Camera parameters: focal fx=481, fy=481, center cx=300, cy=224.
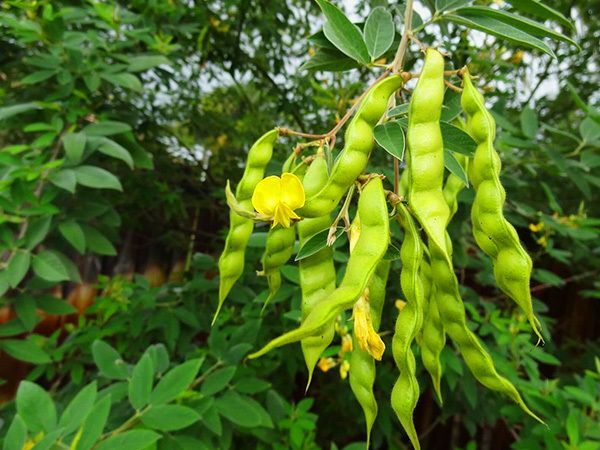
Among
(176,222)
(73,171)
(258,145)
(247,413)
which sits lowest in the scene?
(176,222)

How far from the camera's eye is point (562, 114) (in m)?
2.89

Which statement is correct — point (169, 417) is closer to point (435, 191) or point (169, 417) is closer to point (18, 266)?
point (18, 266)

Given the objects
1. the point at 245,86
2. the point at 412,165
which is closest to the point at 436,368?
the point at 412,165

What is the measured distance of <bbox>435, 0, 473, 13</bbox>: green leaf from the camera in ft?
2.50

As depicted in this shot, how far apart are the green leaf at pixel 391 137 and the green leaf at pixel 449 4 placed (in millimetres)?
279

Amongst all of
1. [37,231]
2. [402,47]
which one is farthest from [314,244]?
[37,231]

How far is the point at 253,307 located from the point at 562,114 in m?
2.31

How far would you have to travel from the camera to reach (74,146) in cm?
138

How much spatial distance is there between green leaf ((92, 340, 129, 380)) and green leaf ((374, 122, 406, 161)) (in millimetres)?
1004

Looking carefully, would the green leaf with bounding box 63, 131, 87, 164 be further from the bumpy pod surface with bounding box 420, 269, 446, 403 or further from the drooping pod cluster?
the bumpy pod surface with bounding box 420, 269, 446, 403

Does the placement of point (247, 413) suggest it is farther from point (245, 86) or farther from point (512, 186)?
point (245, 86)

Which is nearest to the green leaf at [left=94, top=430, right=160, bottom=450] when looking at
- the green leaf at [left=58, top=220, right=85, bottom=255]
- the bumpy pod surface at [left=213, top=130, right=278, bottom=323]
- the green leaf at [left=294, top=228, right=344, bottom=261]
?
the bumpy pod surface at [left=213, top=130, right=278, bottom=323]

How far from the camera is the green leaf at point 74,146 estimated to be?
1.36m

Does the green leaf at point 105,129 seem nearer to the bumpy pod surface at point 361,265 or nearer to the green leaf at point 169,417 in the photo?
the green leaf at point 169,417
